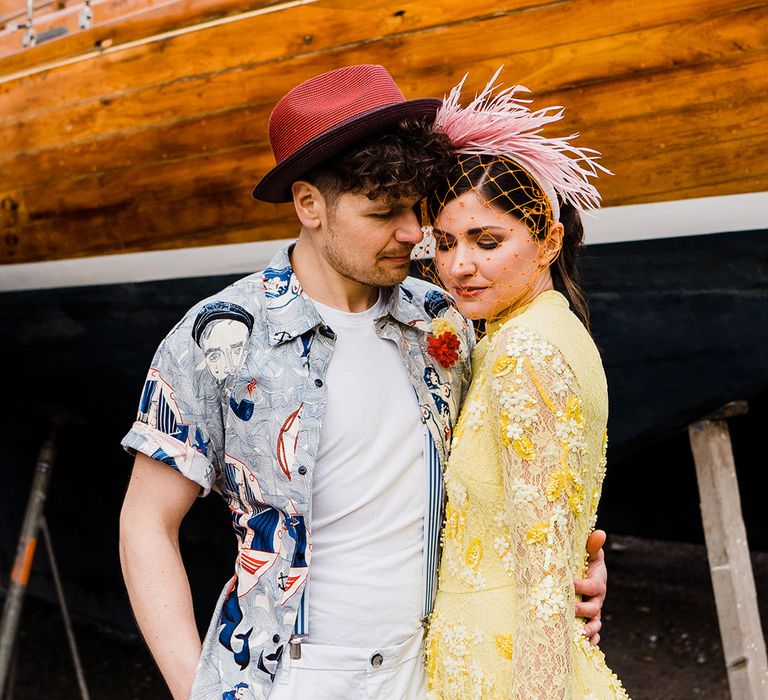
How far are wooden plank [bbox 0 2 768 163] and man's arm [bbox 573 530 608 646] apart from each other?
4.54ft

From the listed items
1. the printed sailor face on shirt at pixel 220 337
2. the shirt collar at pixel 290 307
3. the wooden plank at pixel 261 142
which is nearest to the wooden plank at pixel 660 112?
the wooden plank at pixel 261 142

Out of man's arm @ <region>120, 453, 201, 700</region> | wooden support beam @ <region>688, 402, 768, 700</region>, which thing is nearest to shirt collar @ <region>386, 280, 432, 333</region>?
man's arm @ <region>120, 453, 201, 700</region>

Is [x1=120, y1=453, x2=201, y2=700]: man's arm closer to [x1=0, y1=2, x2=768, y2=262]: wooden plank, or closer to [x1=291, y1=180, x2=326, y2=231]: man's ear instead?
[x1=291, y1=180, x2=326, y2=231]: man's ear

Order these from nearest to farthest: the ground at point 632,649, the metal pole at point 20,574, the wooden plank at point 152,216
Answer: the wooden plank at point 152,216 < the metal pole at point 20,574 < the ground at point 632,649

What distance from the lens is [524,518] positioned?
5.28 feet

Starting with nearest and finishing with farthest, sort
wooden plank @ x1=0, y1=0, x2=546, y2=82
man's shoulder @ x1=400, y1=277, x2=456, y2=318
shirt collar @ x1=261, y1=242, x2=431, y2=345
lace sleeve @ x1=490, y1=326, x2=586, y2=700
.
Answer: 1. lace sleeve @ x1=490, y1=326, x2=586, y2=700
2. shirt collar @ x1=261, y1=242, x2=431, y2=345
3. man's shoulder @ x1=400, y1=277, x2=456, y2=318
4. wooden plank @ x1=0, y1=0, x2=546, y2=82

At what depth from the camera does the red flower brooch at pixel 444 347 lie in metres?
2.05

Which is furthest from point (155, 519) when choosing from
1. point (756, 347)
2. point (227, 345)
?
point (756, 347)

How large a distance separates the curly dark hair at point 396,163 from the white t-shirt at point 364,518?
316 mm

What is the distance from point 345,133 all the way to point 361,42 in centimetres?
140

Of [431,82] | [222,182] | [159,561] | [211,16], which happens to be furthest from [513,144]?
[211,16]

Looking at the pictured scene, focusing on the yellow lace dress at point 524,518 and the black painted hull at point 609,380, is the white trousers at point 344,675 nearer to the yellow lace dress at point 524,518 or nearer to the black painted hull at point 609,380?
the yellow lace dress at point 524,518

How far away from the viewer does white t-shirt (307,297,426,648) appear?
1861 mm

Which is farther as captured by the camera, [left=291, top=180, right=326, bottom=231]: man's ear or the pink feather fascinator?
[left=291, top=180, right=326, bottom=231]: man's ear
